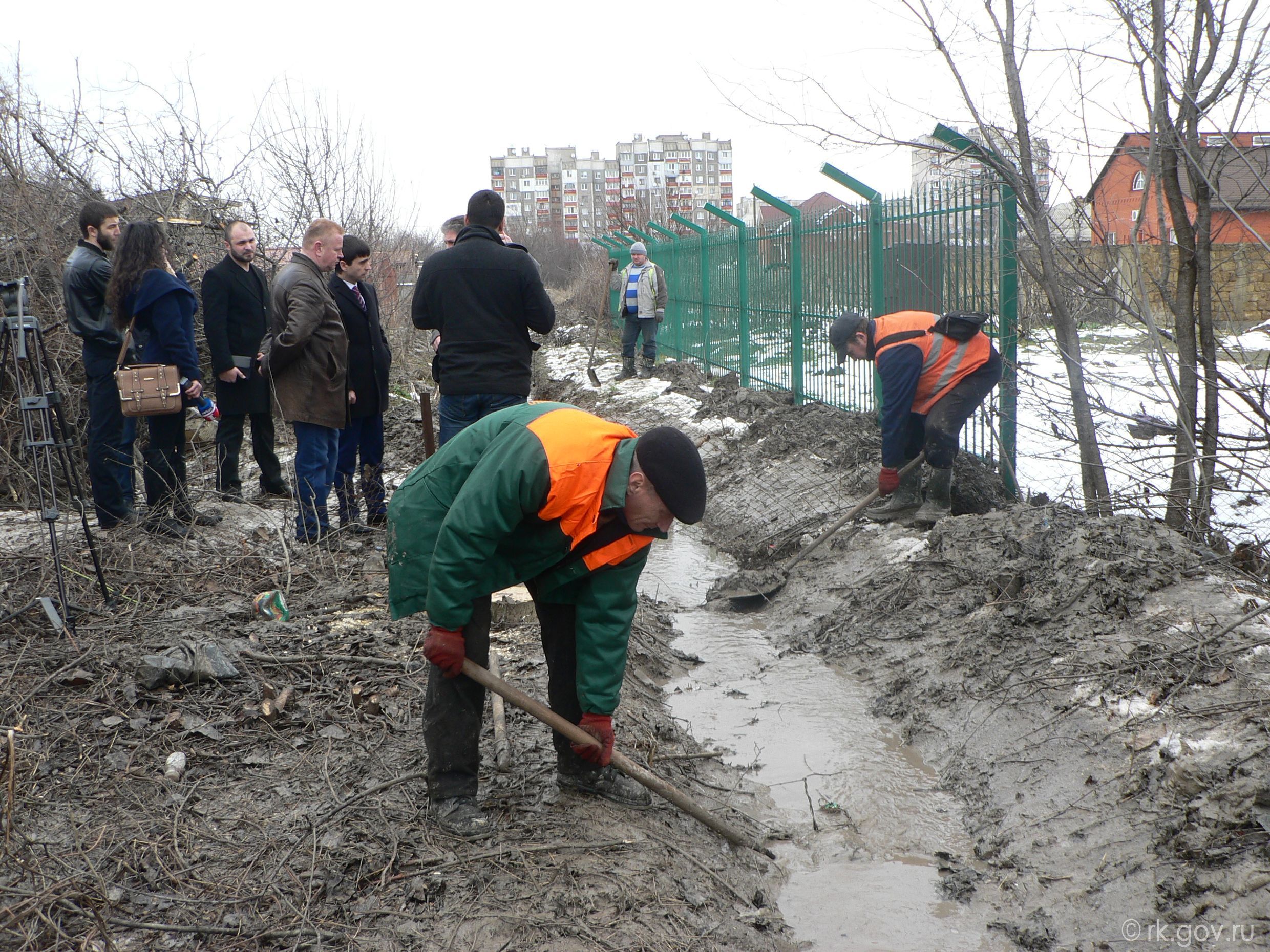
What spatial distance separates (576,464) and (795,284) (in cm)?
756

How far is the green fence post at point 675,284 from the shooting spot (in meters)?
16.1

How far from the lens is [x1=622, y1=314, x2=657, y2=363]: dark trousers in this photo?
13.3m

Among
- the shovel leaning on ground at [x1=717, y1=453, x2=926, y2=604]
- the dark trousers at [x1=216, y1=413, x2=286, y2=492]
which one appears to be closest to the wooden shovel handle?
the shovel leaning on ground at [x1=717, y1=453, x2=926, y2=604]

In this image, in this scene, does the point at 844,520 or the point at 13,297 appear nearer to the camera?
the point at 13,297

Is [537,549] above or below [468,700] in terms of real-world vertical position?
above

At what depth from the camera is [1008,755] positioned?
11.8ft

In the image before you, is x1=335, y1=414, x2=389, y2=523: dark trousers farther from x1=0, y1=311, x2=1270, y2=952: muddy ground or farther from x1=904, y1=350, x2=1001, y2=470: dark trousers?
x1=904, y1=350, x2=1001, y2=470: dark trousers

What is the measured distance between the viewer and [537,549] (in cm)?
276

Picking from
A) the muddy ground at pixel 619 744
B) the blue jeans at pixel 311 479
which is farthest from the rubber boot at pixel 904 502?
the blue jeans at pixel 311 479

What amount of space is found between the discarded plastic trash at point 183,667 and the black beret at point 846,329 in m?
3.96

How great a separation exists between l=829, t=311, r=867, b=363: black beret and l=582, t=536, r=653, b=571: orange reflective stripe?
3.60 metres

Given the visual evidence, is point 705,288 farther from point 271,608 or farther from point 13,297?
point 13,297

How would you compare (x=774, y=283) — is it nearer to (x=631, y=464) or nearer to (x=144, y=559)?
(x=144, y=559)

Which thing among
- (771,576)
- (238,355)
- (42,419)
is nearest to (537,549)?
(42,419)
